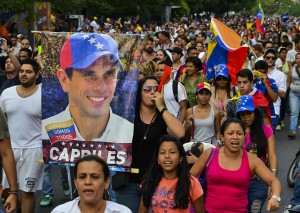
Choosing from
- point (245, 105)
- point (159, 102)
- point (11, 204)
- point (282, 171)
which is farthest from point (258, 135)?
point (282, 171)

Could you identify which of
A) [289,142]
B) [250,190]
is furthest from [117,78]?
[289,142]

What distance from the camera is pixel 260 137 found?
6.71 metres

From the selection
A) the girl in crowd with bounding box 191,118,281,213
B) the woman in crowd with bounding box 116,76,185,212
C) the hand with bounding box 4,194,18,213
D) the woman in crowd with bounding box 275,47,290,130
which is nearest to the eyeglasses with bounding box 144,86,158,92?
the woman in crowd with bounding box 116,76,185,212

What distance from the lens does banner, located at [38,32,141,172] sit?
21.6ft

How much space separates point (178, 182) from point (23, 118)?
2.86 metres

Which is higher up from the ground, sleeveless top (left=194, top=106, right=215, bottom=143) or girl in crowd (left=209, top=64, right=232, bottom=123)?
girl in crowd (left=209, top=64, right=232, bottom=123)

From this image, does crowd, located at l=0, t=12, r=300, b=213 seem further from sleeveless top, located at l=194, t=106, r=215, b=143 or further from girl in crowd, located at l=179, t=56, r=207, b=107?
girl in crowd, located at l=179, t=56, r=207, b=107

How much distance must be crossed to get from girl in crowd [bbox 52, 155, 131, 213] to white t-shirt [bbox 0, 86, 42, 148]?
3282 millimetres

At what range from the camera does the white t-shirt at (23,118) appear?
779 centimetres

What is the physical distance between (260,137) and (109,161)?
1.33 m

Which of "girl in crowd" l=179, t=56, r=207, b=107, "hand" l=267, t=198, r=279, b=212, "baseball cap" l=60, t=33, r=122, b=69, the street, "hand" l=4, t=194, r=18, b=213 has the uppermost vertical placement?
"baseball cap" l=60, t=33, r=122, b=69

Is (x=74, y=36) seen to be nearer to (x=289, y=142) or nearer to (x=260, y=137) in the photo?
(x=260, y=137)

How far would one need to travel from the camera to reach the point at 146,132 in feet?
21.2

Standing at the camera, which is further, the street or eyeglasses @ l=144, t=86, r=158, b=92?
the street
